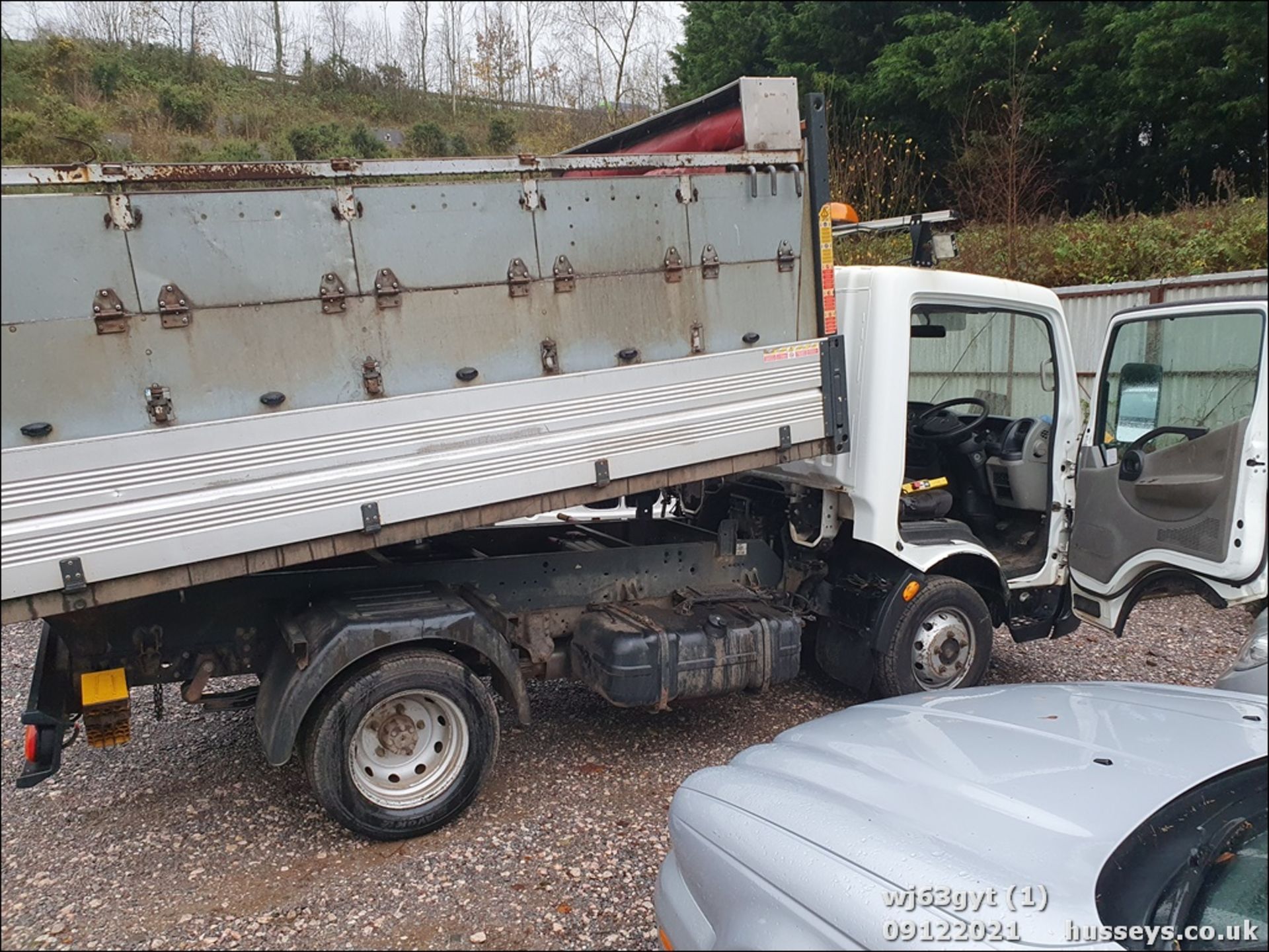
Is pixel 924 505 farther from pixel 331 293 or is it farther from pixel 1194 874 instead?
pixel 331 293

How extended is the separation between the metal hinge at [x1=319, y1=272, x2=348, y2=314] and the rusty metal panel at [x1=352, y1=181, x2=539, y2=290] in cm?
9

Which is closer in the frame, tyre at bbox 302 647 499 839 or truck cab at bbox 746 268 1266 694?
tyre at bbox 302 647 499 839

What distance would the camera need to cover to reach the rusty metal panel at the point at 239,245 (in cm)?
297

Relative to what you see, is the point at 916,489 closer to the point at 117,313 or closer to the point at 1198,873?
the point at 1198,873

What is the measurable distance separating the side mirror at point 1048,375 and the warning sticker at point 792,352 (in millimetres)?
1742

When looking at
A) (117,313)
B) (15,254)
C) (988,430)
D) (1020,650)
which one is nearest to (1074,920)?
(117,313)

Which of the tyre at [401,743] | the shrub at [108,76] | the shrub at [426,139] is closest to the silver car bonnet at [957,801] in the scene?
the tyre at [401,743]

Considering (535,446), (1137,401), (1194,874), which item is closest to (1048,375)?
(1137,401)

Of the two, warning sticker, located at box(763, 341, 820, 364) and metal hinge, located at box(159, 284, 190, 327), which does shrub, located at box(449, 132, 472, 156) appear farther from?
metal hinge, located at box(159, 284, 190, 327)

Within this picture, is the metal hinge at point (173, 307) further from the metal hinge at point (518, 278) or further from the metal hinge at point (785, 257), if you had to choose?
the metal hinge at point (785, 257)

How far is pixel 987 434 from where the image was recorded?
18.3 ft

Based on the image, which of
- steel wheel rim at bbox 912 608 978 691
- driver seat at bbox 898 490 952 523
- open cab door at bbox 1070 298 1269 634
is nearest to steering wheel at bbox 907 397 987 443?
driver seat at bbox 898 490 952 523

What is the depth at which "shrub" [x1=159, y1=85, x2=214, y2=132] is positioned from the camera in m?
5.58

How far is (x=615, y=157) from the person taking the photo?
3.83 meters
